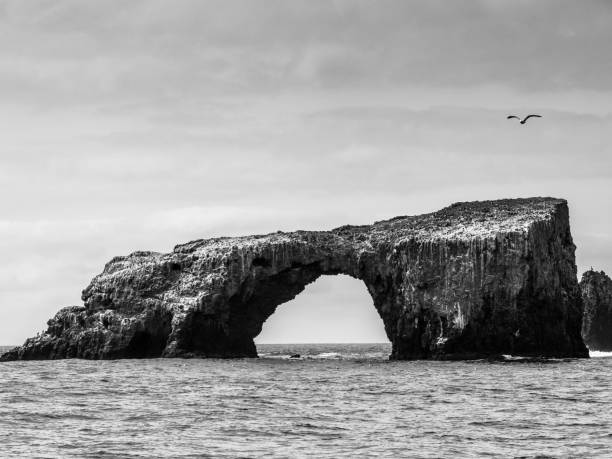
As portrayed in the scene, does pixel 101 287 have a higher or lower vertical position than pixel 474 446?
higher

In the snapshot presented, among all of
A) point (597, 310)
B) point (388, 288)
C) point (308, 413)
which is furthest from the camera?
point (597, 310)

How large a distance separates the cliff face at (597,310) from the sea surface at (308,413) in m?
Result: 69.3

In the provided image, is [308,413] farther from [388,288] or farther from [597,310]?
[597,310]

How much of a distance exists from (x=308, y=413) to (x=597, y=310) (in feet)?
327

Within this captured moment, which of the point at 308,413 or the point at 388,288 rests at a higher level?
the point at 388,288

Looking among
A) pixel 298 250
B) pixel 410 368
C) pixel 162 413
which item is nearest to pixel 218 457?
pixel 162 413

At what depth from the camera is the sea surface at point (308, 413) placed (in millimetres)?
34469

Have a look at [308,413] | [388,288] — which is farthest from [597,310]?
[308,413]

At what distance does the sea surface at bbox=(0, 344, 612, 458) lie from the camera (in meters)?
34.5

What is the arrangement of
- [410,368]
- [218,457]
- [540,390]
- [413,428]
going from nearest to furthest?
[218,457]
[413,428]
[540,390]
[410,368]

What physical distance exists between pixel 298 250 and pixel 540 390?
1443 inches

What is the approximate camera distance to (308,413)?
43.5m

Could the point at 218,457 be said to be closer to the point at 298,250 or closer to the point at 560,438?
the point at 560,438

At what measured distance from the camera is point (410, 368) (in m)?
71.8
